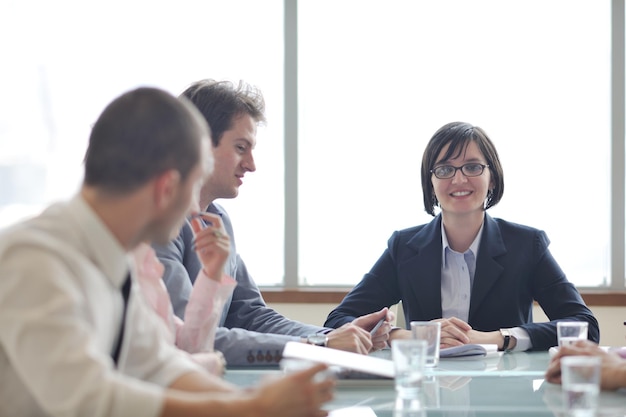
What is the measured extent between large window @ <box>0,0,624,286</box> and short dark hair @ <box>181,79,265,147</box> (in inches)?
81.2

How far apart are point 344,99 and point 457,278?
2.03m

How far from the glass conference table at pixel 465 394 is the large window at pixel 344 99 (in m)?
2.65

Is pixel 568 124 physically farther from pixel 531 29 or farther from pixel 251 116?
pixel 251 116

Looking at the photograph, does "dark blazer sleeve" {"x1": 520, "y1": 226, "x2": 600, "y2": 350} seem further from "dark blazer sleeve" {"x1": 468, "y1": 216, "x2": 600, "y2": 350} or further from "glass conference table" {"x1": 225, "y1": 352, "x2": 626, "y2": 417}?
"glass conference table" {"x1": 225, "y1": 352, "x2": 626, "y2": 417}

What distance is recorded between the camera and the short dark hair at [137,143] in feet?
4.54

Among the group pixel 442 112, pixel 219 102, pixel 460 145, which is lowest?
pixel 460 145

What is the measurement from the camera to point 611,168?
484cm

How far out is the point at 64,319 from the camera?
48.0 inches

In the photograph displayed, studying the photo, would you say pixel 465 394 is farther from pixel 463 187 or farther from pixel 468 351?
pixel 463 187

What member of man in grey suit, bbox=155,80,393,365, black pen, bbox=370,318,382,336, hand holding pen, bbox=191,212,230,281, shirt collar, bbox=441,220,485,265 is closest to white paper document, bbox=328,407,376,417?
hand holding pen, bbox=191,212,230,281

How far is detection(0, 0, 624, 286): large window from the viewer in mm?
4883

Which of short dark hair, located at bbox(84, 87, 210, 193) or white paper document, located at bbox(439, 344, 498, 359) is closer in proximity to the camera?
short dark hair, located at bbox(84, 87, 210, 193)

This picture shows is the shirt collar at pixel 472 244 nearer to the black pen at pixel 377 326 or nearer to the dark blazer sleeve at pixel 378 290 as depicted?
the dark blazer sleeve at pixel 378 290

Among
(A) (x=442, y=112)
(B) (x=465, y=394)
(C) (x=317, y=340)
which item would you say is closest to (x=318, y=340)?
(C) (x=317, y=340)
